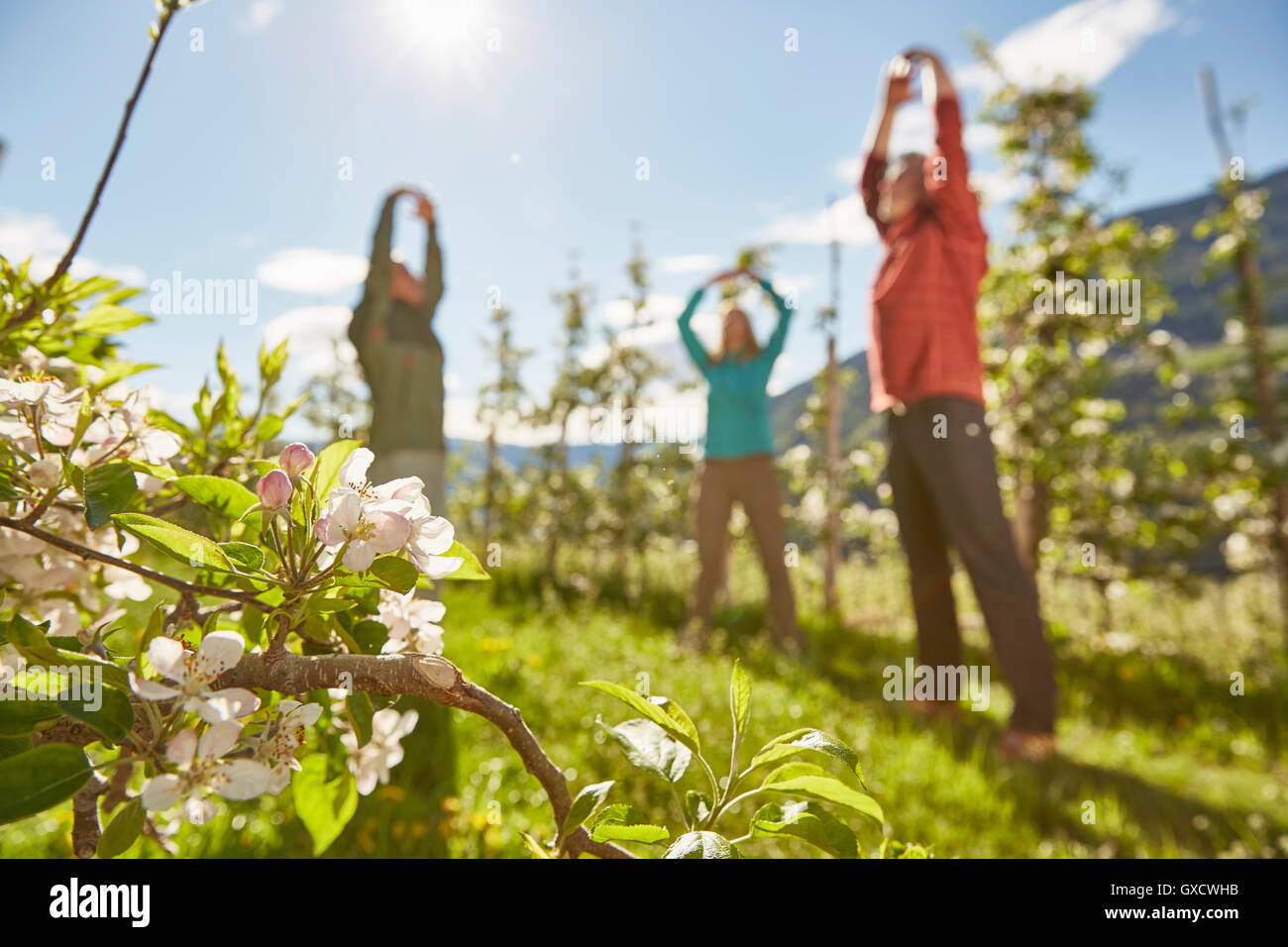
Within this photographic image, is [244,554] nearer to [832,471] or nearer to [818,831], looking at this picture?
[818,831]

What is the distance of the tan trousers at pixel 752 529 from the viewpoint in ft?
13.1

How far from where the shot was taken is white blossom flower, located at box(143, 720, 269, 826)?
0.43 m

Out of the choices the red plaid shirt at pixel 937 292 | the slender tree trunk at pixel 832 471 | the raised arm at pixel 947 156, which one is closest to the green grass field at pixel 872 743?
the slender tree trunk at pixel 832 471

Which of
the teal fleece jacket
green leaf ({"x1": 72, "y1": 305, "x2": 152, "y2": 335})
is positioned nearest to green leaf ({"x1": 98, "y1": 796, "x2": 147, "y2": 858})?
green leaf ({"x1": 72, "y1": 305, "x2": 152, "y2": 335})

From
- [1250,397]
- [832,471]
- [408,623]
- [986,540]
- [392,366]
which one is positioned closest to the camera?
[408,623]

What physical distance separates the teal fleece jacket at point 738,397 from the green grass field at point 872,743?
108 cm

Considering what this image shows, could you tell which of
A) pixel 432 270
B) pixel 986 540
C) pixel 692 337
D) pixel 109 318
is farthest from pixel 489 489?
pixel 109 318

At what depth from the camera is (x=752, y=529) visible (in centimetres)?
406

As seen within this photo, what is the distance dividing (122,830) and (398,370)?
10.2 ft

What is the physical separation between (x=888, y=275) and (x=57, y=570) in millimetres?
2813

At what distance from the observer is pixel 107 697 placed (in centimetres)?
43

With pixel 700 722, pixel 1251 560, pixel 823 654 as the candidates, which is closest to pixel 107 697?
pixel 700 722

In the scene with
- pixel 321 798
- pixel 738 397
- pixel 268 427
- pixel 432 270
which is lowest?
pixel 321 798

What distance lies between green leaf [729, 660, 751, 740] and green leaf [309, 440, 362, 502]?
327 millimetres
